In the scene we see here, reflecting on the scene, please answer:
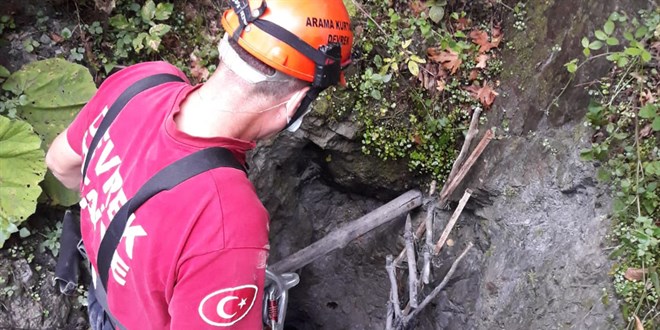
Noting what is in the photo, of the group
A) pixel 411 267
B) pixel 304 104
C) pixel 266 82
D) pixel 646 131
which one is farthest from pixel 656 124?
pixel 266 82

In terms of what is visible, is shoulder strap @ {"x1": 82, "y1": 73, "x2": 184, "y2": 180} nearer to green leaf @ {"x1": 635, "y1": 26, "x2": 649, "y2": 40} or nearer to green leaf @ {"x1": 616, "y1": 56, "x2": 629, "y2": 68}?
green leaf @ {"x1": 616, "y1": 56, "x2": 629, "y2": 68}

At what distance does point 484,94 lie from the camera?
10.9ft

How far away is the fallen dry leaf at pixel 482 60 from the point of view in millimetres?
3332

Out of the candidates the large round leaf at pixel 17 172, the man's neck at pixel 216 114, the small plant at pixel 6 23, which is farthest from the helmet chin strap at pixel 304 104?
the small plant at pixel 6 23

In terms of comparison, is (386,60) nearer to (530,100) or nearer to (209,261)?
(530,100)

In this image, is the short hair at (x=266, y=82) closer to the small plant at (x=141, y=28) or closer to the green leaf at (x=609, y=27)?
the green leaf at (x=609, y=27)

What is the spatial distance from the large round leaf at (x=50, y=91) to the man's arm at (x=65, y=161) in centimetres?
123

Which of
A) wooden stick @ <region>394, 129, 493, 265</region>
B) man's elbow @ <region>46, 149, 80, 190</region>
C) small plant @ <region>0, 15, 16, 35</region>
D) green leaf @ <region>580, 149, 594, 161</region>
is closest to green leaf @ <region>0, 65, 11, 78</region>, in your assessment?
small plant @ <region>0, 15, 16, 35</region>

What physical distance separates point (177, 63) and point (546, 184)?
2.48m

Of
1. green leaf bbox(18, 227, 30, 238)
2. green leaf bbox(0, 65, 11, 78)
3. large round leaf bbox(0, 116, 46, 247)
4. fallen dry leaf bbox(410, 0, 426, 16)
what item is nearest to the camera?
large round leaf bbox(0, 116, 46, 247)

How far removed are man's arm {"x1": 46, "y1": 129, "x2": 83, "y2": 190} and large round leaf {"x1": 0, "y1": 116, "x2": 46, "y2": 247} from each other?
98 cm

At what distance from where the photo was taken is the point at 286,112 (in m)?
1.61

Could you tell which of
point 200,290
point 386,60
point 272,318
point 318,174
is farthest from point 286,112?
point 318,174

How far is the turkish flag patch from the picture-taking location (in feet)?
4.68
